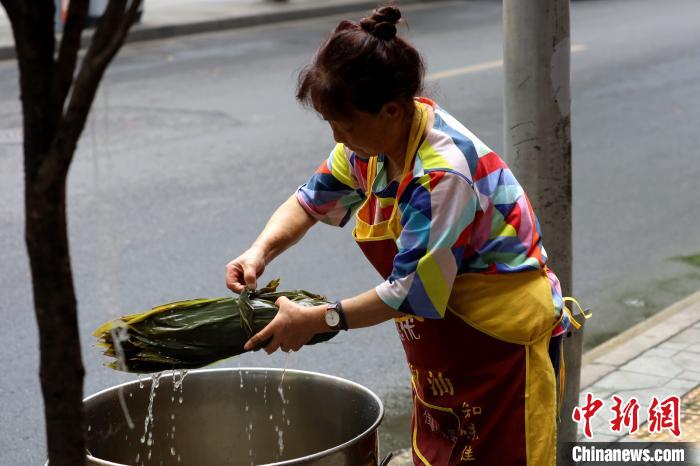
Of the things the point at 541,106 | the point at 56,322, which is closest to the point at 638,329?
the point at 541,106

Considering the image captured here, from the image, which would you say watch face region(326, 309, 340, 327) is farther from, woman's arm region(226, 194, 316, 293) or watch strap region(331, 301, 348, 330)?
woman's arm region(226, 194, 316, 293)

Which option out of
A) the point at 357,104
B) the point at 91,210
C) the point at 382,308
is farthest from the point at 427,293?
the point at 91,210

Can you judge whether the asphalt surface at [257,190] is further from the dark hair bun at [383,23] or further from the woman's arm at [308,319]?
the woman's arm at [308,319]

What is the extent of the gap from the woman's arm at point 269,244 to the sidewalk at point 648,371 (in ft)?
4.82

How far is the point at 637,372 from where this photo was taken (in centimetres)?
493

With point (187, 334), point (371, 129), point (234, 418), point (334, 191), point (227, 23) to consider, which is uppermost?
point (371, 129)

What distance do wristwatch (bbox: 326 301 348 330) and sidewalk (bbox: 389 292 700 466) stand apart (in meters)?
1.78

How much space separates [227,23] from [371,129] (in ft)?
47.1

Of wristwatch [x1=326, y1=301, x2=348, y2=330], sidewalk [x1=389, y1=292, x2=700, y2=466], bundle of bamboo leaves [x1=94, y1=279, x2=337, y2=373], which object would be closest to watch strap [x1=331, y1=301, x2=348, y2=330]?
wristwatch [x1=326, y1=301, x2=348, y2=330]

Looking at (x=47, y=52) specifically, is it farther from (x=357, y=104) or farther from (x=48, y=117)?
(x=357, y=104)

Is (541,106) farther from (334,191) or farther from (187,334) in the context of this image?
(187,334)

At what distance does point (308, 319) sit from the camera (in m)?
2.52

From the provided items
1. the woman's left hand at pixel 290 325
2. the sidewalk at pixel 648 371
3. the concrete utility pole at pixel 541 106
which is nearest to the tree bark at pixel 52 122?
the woman's left hand at pixel 290 325

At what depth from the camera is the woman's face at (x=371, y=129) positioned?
98.6 inches
